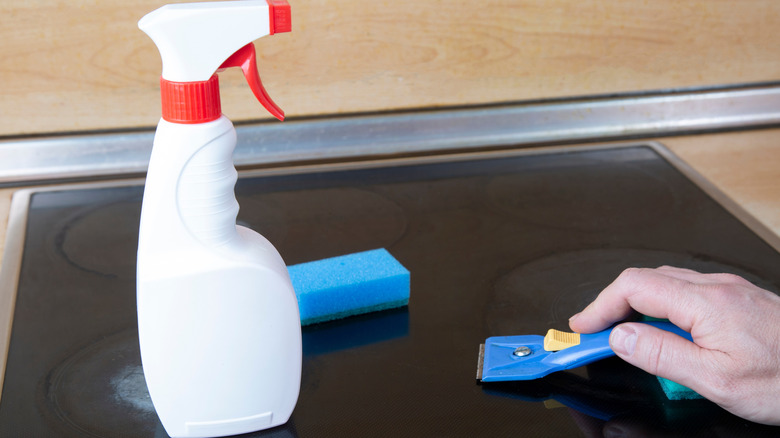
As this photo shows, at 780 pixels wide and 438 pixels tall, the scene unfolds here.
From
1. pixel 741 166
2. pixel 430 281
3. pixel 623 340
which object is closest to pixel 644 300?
pixel 623 340

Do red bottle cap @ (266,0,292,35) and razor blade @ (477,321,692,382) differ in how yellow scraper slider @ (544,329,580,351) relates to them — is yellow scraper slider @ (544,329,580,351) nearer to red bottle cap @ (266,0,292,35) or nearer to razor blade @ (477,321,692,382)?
razor blade @ (477,321,692,382)

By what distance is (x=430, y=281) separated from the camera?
86 centimetres

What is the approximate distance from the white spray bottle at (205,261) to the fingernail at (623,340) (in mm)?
273

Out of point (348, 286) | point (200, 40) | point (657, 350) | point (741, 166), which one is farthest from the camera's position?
point (741, 166)

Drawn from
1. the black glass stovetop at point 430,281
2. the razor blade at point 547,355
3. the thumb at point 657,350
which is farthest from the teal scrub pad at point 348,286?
the thumb at point 657,350

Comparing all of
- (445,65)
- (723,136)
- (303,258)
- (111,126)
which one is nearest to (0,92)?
(111,126)

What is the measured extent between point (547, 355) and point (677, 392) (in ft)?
0.38

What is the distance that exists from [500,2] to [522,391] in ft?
2.36

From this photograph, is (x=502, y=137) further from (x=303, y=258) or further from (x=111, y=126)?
(x=111, y=126)

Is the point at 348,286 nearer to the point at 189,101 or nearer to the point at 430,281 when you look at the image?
the point at 430,281

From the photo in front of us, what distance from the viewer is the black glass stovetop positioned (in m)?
0.65

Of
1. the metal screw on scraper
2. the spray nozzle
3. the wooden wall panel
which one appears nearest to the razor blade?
the metal screw on scraper

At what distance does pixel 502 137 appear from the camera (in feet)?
4.14

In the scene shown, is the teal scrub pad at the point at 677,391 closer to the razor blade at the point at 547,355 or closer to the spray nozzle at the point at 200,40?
the razor blade at the point at 547,355
